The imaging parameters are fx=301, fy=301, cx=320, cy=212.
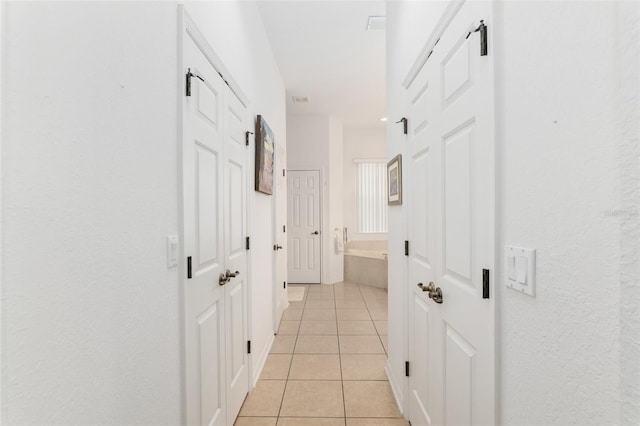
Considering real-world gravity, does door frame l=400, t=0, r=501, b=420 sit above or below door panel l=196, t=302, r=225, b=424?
above

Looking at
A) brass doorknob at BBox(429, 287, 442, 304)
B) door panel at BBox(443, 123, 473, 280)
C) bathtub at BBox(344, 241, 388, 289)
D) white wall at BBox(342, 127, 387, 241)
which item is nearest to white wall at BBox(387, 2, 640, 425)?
door panel at BBox(443, 123, 473, 280)

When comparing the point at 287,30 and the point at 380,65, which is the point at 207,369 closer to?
the point at 287,30

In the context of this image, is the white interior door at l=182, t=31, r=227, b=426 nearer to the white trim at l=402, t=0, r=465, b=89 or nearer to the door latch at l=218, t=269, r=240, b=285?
the door latch at l=218, t=269, r=240, b=285

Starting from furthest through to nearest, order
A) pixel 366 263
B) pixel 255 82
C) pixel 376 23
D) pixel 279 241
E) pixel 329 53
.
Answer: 1. pixel 366 263
2. pixel 279 241
3. pixel 329 53
4. pixel 376 23
5. pixel 255 82

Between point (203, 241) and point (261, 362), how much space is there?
1557 mm

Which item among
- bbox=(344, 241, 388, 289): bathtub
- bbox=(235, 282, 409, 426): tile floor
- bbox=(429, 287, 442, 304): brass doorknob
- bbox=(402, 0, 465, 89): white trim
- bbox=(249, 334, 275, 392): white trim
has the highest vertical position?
bbox=(402, 0, 465, 89): white trim

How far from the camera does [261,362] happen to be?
8.24 feet

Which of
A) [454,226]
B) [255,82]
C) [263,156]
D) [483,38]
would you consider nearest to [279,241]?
[263,156]

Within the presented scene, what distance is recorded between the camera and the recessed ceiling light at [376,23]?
2.72 meters

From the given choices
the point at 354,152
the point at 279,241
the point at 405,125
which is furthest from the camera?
the point at 354,152

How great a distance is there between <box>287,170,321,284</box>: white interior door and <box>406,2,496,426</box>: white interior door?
3720mm

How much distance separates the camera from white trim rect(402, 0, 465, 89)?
3.74 feet

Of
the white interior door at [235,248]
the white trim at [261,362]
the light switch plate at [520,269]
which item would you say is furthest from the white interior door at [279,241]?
the light switch plate at [520,269]

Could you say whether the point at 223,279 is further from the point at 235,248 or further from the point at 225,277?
the point at 235,248
